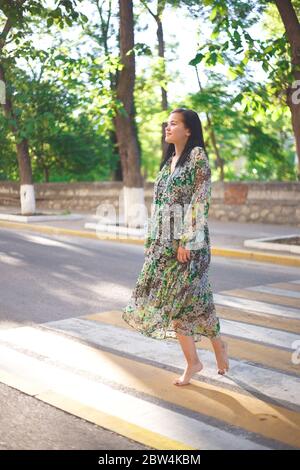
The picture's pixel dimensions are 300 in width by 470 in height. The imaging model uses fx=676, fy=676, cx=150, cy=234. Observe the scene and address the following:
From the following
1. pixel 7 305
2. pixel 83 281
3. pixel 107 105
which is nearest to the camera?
pixel 7 305

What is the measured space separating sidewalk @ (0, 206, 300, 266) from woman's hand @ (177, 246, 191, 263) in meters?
6.84

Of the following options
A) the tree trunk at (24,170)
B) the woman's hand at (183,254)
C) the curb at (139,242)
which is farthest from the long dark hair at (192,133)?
the tree trunk at (24,170)

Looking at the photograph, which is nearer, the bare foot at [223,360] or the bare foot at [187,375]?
the bare foot at [187,375]

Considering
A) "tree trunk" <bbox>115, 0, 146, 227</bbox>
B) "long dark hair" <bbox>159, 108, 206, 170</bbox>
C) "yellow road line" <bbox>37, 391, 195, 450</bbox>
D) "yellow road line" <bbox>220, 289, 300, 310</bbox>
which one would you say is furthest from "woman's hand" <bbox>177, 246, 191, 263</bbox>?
"tree trunk" <bbox>115, 0, 146, 227</bbox>

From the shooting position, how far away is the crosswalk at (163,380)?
12.9ft

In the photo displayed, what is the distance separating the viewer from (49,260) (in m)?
11.2

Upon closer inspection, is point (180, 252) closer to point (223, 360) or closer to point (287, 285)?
point (223, 360)

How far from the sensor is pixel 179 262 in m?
4.61

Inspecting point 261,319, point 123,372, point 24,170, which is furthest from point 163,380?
point 24,170

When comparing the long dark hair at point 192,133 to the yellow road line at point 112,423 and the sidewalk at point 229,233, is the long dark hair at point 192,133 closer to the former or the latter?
the yellow road line at point 112,423

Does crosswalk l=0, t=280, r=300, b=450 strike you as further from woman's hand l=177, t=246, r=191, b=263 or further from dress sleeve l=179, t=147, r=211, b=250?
dress sleeve l=179, t=147, r=211, b=250
